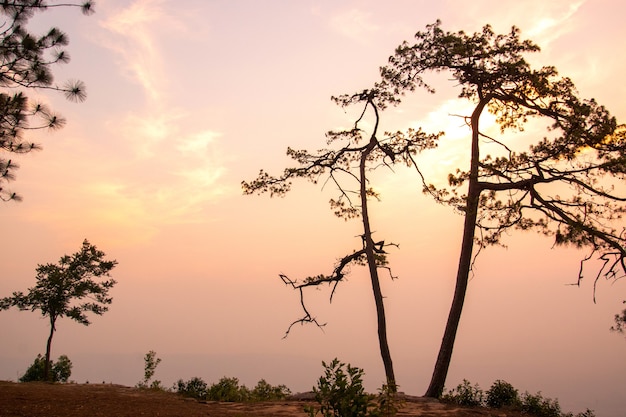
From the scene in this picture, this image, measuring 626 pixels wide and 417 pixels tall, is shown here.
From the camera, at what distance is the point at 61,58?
44.2ft

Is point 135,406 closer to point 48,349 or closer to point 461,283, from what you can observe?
point 461,283

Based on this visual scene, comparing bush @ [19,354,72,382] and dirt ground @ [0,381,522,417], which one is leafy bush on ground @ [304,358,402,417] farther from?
bush @ [19,354,72,382]

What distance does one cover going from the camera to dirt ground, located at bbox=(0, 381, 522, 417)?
11305 mm

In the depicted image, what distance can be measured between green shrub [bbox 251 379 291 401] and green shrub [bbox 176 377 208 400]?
1643 mm

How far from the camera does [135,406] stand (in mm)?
12430

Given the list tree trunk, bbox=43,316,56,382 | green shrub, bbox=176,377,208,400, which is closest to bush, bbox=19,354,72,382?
tree trunk, bbox=43,316,56,382

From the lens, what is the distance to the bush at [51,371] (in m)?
26.9

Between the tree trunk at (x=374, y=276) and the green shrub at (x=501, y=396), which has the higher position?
the tree trunk at (x=374, y=276)

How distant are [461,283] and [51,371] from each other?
23422 mm

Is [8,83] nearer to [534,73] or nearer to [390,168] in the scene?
[390,168]

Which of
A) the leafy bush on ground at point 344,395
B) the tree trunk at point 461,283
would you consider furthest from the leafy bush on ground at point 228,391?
the leafy bush on ground at point 344,395

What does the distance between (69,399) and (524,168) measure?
1499 cm

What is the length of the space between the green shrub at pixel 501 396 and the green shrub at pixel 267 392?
6.65 metres

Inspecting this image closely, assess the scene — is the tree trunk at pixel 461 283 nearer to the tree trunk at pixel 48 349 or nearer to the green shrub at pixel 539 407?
the green shrub at pixel 539 407
